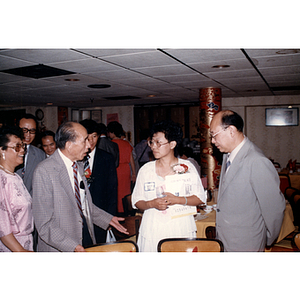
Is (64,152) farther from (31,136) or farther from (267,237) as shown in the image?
(267,237)

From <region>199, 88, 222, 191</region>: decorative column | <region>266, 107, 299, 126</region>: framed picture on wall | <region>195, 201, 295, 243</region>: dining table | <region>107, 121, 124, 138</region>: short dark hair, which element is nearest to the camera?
<region>195, 201, 295, 243</region>: dining table

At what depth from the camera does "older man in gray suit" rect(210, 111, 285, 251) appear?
1985 mm

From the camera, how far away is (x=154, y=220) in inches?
93.4

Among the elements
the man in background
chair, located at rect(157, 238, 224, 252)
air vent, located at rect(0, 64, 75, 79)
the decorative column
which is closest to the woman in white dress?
chair, located at rect(157, 238, 224, 252)

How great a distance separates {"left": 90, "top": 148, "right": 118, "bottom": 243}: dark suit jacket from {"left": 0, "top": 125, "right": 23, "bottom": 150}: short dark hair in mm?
922

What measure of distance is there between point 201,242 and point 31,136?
6.93ft

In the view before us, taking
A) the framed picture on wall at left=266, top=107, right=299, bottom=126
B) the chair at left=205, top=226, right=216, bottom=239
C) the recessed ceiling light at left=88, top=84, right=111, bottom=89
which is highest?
the recessed ceiling light at left=88, top=84, right=111, bottom=89

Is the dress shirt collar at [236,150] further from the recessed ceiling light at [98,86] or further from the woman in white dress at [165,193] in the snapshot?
the recessed ceiling light at [98,86]

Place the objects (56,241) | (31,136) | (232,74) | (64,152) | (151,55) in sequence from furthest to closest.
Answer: (232,74), (151,55), (31,136), (64,152), (56,241)

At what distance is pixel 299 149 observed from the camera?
325 inches

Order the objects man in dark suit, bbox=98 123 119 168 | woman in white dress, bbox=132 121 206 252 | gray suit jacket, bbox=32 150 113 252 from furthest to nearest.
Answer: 1. man in dark suit, bbox=98 123 119 168
2. woman in white dress, bbox=132 121 206 252
3. gray suit jacket, bbox=32 150 113 252

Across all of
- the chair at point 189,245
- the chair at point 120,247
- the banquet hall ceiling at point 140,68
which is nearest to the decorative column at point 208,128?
the banquet hall ceiling at point 140,68

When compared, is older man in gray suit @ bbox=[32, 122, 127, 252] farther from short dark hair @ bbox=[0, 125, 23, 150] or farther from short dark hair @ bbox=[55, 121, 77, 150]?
short dark hair @ bbox=[0, 125, 23, 150]

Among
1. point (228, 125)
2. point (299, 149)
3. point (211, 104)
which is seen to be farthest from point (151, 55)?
point (299, 149)
